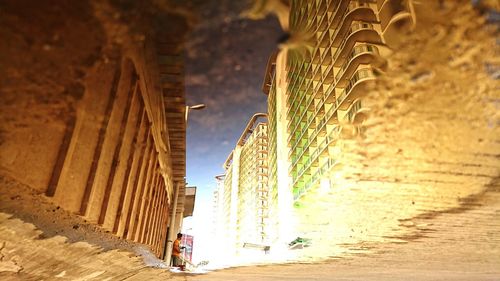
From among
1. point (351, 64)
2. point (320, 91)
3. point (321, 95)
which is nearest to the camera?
point (351, 64)

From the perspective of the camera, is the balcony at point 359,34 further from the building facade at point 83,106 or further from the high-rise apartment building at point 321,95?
the building facade at point 83,106

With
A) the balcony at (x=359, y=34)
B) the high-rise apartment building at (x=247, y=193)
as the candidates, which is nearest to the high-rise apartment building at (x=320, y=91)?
the balcony at (x=359, y=34)

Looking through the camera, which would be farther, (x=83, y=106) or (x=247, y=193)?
(x=247, y=193)

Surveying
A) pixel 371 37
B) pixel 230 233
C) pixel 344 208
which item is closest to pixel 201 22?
pixel 344 208

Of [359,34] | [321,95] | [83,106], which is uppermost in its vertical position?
[359,34]

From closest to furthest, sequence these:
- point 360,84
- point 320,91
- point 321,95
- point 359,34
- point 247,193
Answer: point 360,84 < point 359,34 < point 320,91 < point 321,95 < point 247,193

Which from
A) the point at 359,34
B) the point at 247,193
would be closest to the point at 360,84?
the point at 359,34

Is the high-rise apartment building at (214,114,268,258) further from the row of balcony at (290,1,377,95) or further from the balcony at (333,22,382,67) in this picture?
the balcony at (333,22,382,67)

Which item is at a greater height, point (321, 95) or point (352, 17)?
point (352, 17)

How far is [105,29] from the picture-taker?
131 centimetres

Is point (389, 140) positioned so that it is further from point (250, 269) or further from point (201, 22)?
point (250, 269)

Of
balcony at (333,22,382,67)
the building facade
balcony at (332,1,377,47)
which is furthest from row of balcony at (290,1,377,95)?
the building facade

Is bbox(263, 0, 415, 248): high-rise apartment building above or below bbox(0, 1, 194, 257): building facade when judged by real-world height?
above

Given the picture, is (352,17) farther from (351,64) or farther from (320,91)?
(320,91)
